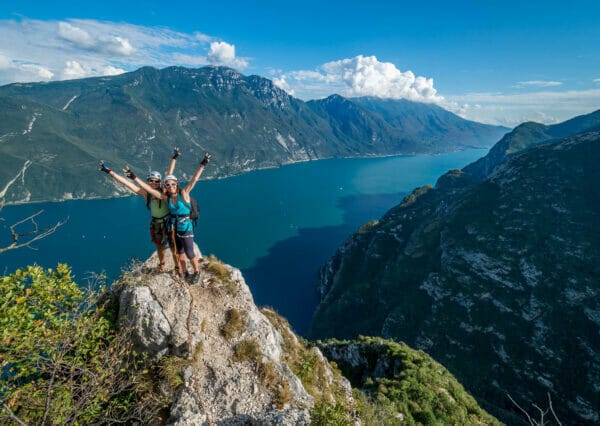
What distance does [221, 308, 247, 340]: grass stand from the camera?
12.2 metres

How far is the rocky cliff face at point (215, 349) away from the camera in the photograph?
10023mm

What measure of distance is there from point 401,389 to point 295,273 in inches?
4152

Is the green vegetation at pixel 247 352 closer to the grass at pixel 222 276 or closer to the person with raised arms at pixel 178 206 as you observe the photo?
the grass at pixel 222 276

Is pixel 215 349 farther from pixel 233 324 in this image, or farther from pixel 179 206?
pixel 179 206

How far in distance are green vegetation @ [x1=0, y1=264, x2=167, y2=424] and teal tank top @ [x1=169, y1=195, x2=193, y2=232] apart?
141 inches

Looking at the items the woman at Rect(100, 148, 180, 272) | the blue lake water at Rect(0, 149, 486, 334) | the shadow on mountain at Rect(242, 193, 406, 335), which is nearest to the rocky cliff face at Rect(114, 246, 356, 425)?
the woman at Rect(100, 148, 180, 272)

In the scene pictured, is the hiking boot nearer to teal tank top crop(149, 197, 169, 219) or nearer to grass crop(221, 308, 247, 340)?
grass crop(221, 308, 247, 340)

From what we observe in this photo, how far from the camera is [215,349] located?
1166 cm

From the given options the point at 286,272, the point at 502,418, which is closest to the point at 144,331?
the point at 502,418

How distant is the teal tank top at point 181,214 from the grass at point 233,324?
417cm

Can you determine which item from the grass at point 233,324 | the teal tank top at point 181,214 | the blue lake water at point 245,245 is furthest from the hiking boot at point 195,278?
the blue lake water at point 245,245

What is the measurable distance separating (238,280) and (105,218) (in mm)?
209339

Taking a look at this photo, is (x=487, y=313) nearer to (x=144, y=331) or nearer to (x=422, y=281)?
(x=422, y=281)

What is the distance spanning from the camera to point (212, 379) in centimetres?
1075
